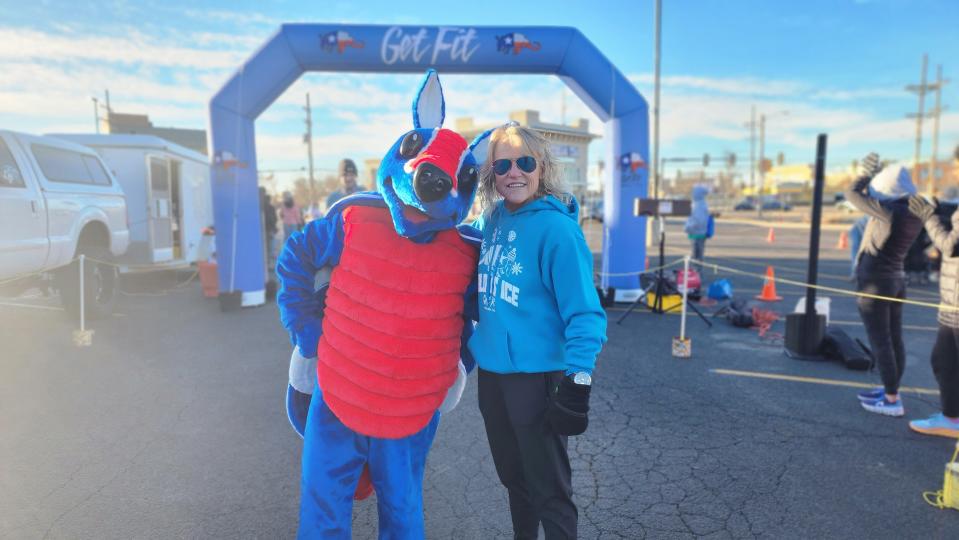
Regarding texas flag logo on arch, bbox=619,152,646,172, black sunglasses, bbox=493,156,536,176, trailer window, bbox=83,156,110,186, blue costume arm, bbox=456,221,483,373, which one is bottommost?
blue costume arm, bbox=456,221,483,373

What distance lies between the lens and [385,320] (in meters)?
1.80

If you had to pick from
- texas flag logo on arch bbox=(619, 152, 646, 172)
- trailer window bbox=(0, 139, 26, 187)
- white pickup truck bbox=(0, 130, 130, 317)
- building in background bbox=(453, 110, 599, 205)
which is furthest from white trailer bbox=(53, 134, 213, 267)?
→ texas flag logo on arch bbox=(619, 152, 646, 172)

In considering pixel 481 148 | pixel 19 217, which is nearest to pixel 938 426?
pixel 481 148

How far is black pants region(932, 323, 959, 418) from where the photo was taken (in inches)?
135

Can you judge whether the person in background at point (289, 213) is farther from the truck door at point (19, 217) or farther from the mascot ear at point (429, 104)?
the mascot ear at point (429, 104)

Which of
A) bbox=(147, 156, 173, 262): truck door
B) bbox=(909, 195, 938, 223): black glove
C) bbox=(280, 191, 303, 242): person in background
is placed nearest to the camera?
bbox=(909, 195, 938, 223): black glove

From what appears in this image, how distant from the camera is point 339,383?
184 centimetres

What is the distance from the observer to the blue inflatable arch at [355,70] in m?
7.01

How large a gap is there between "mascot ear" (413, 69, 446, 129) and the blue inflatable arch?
18.4ft

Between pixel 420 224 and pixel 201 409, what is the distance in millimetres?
3224

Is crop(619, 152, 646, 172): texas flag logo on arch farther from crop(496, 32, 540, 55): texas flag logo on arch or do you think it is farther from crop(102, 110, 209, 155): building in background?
crop(102, 110, 209, 155): building in background

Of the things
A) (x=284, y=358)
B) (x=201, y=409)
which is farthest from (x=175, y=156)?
(x=201, y=409)

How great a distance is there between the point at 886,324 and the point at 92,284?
27.1 ft

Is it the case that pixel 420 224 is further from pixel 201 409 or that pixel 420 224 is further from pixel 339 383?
pixel 201 409
